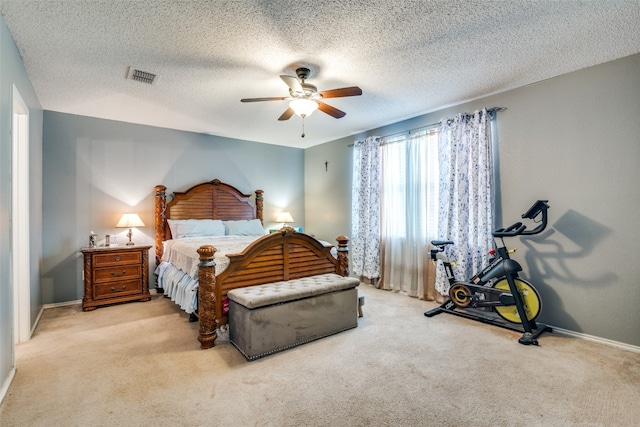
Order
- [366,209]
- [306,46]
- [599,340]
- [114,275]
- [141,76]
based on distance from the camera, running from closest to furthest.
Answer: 1. [306,46]
2. [599,340]
3. [141,76]
4. [114,275]
5. [366,209]

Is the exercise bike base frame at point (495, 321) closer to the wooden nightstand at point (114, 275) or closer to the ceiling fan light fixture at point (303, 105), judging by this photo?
the ceiling fan light fixture at point (303, 105)

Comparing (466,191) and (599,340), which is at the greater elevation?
(466,191)

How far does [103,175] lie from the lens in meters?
4.59

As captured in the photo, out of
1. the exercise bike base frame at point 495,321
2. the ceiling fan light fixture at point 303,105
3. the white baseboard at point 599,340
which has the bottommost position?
the white baseboard at point 599,340

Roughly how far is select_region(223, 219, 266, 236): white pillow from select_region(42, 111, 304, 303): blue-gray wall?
2.84ft

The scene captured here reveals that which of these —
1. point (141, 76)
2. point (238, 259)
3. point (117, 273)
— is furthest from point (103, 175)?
point (238, 259)

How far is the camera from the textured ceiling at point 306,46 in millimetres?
2184

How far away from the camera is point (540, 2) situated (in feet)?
6.96

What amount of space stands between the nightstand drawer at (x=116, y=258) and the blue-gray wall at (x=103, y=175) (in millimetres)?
560

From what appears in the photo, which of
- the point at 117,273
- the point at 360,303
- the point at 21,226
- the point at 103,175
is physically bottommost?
the point at 360,303

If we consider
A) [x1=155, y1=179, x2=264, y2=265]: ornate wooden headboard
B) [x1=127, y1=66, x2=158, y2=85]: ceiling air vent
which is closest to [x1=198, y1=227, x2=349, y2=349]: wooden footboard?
[x1=127, y1=66, x2=158, y2=85]: ceiling air vent

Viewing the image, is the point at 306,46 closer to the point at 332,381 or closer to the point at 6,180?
the point at 6,180

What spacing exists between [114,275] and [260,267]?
7.81ft

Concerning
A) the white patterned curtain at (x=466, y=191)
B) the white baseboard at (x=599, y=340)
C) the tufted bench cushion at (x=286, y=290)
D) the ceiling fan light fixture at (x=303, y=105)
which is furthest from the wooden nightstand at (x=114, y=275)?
the white baseboard at (x=599, y=340)
